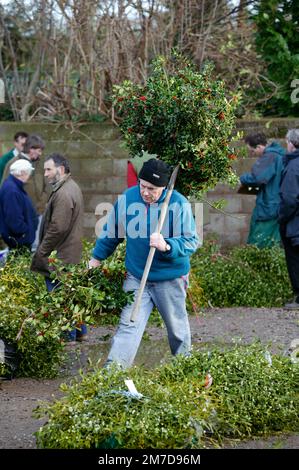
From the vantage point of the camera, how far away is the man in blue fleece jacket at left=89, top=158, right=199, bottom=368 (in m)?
7.41

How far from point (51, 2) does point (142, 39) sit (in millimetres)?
1238

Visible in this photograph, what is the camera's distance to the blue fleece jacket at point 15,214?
10.9 metres

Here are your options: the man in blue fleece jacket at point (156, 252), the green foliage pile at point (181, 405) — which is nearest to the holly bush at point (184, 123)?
the man in blue fleece jacket at point (156, 252)

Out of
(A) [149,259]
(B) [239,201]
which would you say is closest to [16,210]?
(B) [239,201]

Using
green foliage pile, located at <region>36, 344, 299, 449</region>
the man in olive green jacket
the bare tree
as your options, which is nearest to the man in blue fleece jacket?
green foliage pile, located at <region>36, 344, 299, 449</region>

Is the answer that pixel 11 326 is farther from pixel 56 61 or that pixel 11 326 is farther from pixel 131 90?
pixel 56 61

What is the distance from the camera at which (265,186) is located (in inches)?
476

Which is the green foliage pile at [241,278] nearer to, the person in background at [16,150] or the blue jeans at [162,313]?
the person in background at [16,150]

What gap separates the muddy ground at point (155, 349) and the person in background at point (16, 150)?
3.11m

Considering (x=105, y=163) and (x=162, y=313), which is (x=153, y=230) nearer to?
(x=162, y=313)

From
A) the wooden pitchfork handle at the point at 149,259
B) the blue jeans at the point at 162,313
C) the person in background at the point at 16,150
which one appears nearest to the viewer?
the wooden pitchfork handle at the point at 149,259

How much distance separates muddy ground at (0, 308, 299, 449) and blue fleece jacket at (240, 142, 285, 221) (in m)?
1.46

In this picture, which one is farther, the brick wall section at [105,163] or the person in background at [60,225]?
the brick wall section at [105,163]

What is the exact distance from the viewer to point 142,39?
13336 millimetres
